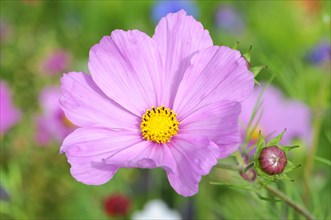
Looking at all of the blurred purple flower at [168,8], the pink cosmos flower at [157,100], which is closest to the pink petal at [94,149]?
the pink cosmos flower at [157,100]

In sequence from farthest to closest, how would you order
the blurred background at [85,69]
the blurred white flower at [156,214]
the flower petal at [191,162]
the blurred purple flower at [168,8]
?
the blurred purple flower at [168,8]
the blurred white flower at [156,214]
the blurred background at [85,69]
the flower petal at [191,162]

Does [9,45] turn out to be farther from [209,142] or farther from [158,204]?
[209,142]

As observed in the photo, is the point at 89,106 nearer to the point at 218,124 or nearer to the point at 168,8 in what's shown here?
the point at 218,124

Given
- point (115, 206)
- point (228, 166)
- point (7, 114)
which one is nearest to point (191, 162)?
point (228, 166)

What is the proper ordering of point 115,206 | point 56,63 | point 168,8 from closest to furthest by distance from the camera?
point 115,206 < point 56,63 < point 168,8

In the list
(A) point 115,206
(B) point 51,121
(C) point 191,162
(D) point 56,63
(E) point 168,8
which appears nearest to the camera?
(C) point 191,162

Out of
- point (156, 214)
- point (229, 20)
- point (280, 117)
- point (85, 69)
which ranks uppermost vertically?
point (229, 20)

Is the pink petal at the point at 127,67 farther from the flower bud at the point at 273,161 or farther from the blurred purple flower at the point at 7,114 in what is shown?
the blurred purple flower at the point at 7,114
